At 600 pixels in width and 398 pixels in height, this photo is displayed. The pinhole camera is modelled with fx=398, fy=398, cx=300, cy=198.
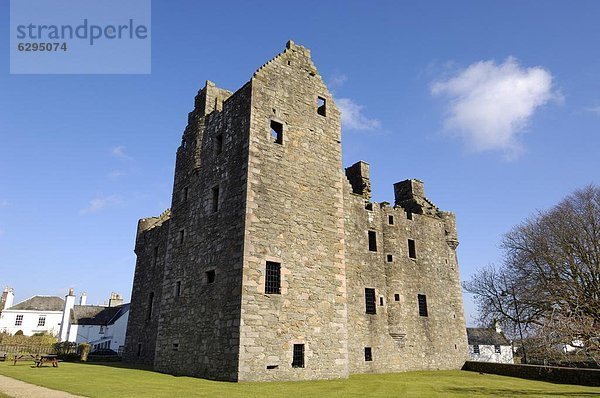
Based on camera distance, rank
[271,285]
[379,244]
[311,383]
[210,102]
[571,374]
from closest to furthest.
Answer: [311,383], [271,285], [571,374], [210,102], [379,244]

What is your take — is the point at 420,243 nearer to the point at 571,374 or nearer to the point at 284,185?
the point at 571,374

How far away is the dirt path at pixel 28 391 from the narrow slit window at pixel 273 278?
8051mm

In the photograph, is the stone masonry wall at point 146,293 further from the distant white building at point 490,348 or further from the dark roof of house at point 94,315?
the distant white building at point 490,348

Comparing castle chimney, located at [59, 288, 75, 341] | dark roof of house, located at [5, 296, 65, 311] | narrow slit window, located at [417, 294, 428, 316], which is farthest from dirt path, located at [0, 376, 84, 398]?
dark roof of house, located at [5, 296, 65, 311]

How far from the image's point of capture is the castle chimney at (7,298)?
6050cm

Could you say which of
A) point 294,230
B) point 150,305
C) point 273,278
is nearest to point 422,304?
point 294,230

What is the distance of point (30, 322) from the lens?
60781 mm

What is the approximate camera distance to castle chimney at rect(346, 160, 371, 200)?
27859 millimetres

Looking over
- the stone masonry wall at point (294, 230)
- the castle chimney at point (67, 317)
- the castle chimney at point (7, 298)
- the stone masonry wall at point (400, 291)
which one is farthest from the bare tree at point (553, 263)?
the castle chimney at point (7, 298)

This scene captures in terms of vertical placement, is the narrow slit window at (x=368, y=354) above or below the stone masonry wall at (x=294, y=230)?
below

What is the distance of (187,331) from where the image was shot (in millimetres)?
19438

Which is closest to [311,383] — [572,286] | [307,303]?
[307,303]

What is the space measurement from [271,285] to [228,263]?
7.03 ft

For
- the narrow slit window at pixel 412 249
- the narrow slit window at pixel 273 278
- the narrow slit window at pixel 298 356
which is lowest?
the narrow slit window at pixel 298 356
